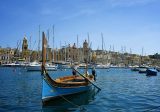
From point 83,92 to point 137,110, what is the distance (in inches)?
408

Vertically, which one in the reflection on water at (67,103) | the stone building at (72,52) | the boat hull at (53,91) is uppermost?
the stone building at (72,52)

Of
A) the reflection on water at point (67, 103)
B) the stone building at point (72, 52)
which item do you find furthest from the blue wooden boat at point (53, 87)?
the stone building at point (72, 52)

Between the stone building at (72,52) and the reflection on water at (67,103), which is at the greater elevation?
the stone building at (72,52)

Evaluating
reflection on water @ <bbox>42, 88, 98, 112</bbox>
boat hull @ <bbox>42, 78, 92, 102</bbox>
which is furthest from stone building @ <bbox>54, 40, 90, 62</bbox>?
boat hull @ <bbox>42, 78, 92, 102</bbox>

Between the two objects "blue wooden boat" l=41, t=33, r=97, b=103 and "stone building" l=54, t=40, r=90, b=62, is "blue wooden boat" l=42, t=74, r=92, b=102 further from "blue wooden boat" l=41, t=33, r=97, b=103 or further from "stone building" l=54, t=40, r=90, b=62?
"stone building" l=54, t=40, r=90, b=62

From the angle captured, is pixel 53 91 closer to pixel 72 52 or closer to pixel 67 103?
pixel 67 103

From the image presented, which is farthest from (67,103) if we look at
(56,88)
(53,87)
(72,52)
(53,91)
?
(72,52)

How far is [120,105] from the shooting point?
89.1 feet

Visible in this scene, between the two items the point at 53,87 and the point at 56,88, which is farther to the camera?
the point at 56,88

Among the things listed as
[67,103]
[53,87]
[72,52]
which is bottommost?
[67,103]

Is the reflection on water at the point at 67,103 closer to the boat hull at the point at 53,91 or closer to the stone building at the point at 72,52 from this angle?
the boat hull at the point at 53,91

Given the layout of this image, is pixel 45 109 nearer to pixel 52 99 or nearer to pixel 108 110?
pixel 52 99

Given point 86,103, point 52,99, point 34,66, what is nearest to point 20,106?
point 52,99

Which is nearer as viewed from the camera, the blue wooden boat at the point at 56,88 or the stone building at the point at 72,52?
the blue wooden boat at the point at 56,88
